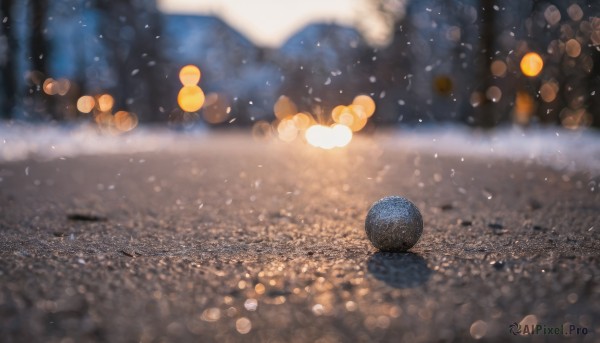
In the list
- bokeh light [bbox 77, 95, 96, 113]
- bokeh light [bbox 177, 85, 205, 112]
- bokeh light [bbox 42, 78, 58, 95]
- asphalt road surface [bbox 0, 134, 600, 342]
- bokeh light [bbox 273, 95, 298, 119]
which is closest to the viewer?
asphalt road surface [bbox 0, 134, 600, 342]

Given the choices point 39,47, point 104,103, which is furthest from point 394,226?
point 104,103

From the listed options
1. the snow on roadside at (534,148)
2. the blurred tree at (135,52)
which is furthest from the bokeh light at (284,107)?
the snow on roadside at (534,148)

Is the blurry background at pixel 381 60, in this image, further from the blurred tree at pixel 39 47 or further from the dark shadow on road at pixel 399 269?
the dark shadow on road at pixel 399 269

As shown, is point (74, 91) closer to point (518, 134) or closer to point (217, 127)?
point (518, 134)

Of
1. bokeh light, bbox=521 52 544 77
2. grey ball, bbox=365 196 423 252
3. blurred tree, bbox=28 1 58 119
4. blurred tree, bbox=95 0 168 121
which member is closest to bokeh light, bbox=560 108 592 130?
bokeh light, bbox=521 52 544 77

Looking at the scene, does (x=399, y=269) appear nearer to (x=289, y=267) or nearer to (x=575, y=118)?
(x=289, y=267)

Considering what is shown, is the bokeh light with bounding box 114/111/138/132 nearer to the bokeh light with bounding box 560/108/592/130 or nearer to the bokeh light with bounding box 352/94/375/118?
the bokeh light with bounding box 352/94/375/118

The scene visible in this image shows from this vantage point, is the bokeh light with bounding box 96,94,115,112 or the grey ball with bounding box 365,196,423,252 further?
the bokeh light with bounding box 96,94,115,112

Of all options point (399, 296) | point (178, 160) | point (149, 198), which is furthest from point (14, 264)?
point (178, 160)
